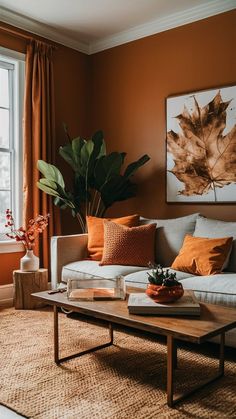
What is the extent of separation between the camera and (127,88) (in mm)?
4871

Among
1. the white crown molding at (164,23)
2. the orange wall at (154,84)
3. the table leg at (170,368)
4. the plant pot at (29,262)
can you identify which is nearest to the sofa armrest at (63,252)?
the plant pot at (29,262)

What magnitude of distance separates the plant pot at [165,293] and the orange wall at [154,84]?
1.89m

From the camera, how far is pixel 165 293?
7.58ft

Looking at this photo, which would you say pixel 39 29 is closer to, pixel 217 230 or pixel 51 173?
pixel 51 173

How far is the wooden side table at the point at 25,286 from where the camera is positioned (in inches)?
159

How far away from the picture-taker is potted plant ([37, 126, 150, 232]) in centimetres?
427

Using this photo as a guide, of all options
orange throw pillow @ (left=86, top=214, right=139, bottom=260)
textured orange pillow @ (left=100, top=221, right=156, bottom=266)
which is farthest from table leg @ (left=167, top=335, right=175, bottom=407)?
orange throw pillow @ (left=86, top=214, right=139, bottom=260)

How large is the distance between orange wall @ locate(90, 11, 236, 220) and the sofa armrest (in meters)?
0.96

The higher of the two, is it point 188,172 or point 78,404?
point 188,172

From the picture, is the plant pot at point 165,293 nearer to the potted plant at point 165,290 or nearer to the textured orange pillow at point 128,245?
the potted plant at point 165,290

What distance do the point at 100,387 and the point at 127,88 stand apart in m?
3.43

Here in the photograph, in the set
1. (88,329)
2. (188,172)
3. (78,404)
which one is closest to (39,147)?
(188,172)

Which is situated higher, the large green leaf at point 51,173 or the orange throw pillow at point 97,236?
the large green leaf at point 51,173

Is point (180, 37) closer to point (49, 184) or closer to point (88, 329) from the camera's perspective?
point (49, 184)
